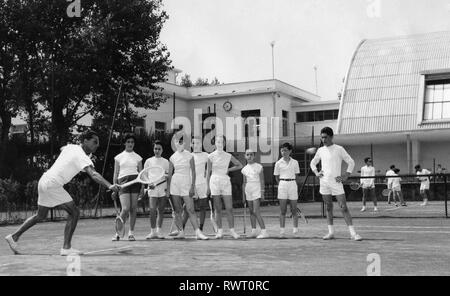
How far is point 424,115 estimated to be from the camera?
4022cm

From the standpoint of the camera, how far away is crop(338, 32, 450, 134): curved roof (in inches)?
1610

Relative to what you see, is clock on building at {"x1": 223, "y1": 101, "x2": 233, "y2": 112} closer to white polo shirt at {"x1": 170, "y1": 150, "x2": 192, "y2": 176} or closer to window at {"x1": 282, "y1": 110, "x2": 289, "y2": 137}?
window at {"x1": 282, "y1": 110, "x2": 289, "y2": 137}

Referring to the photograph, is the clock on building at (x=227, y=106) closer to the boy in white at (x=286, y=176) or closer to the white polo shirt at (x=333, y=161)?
the boy in white at (x=286, y=176)

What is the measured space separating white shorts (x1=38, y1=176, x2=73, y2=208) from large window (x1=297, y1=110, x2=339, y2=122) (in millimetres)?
45778

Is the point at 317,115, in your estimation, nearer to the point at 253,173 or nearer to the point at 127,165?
the point at 253,173

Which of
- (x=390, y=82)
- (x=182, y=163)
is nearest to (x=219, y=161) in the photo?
(x=182, y=163)

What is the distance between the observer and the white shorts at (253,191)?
11.8m

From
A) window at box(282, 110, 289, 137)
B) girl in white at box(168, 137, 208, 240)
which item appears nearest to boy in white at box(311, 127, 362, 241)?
girl in white at box(168, 137, 208, 240)

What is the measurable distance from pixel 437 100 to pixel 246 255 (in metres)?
34.9

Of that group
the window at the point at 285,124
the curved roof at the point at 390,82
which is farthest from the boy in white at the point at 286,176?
the window at the point at 285,124

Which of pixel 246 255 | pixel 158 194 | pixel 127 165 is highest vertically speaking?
pixel 127 165

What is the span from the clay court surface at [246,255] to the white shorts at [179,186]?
2.88ft

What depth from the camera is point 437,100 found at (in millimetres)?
40625
